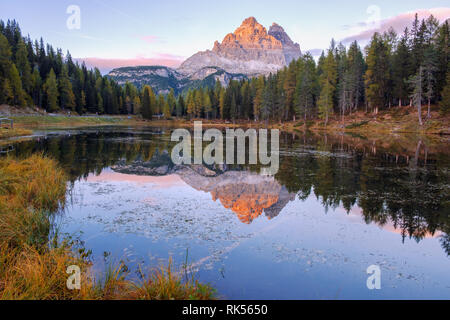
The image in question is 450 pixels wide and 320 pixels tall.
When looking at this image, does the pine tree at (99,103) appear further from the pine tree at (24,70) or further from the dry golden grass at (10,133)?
the dry golden grass at (10,133)

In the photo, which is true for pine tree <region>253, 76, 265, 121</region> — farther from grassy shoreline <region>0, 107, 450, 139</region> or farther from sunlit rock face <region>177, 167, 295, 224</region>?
sunlit rock face <region>177, 167, 295, 224</region>

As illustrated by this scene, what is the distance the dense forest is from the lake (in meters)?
48.6

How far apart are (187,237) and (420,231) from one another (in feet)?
27.6

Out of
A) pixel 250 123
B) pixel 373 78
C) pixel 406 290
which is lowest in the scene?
pixel 406 290

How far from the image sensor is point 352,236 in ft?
32.9

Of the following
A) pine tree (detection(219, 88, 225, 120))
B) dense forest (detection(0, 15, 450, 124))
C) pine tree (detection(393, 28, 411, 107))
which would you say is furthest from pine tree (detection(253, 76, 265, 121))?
pine tree (detection(393, 28, 411, 107))

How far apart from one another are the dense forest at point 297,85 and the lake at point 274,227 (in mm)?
48595

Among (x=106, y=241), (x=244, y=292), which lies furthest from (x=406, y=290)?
(x=106, y=241)

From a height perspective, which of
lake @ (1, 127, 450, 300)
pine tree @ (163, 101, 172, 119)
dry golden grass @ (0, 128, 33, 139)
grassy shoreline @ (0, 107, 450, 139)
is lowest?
lake @ (1, 127, 450, 300)

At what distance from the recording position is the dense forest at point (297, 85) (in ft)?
201

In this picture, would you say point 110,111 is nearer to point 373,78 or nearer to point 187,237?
point 373,78

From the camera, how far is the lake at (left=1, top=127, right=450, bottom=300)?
715 cm

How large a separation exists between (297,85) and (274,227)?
7671cm
